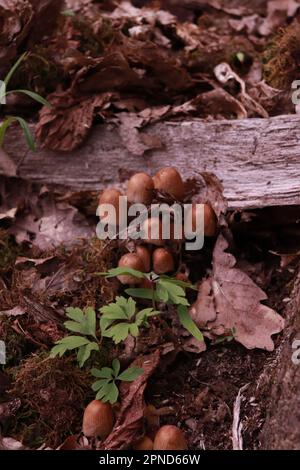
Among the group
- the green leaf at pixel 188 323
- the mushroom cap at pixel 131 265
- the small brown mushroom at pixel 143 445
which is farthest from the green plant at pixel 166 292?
the small brown mushroom at pixel 143 445

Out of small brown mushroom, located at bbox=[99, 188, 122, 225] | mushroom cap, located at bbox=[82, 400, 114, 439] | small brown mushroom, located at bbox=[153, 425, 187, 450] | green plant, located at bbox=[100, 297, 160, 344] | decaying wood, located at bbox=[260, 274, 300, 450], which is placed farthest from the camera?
small brown mushroom, located at bbox=[99, 188, 122, 225]

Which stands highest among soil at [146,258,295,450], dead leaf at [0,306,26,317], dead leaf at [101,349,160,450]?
dead leaf at [0,306,26,317]

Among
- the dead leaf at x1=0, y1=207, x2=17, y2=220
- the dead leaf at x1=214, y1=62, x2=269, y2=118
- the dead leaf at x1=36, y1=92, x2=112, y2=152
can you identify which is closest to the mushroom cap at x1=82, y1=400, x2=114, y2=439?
the dead leaf at x1=0, y1=207, x2=17, y2=220

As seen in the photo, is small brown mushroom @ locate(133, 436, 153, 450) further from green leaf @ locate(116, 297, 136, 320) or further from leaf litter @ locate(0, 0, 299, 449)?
green leaf @ locate(116, 297, 136, 320)

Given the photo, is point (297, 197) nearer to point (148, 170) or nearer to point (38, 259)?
point (148, 170)

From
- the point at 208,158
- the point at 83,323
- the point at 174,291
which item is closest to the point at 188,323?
the point at 174,291

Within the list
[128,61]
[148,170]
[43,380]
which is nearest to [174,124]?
[148,170]

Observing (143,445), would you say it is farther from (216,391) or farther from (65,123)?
(65,123)

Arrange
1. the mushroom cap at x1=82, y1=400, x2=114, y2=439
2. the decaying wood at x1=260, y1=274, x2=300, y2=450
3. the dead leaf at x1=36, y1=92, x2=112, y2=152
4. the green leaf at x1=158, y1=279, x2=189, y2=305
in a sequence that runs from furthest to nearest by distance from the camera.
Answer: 1. the dead leaf at x1=36, y1=92, x2=112, y2=152
2. the green leaf at x1=158, y1=279, x2=189, y2=305
3. the mushroom cap at x1=82, y1=400, x2=114, y2=439
4. the decaying wood at x1=260, y1=274, x2=300, y2=450
